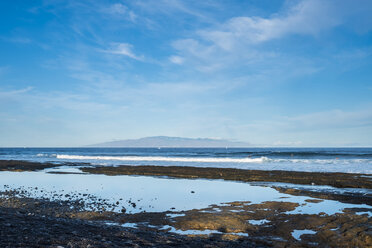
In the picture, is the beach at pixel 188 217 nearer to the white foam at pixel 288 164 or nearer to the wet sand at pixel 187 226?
the wet sand at pixel 187 226

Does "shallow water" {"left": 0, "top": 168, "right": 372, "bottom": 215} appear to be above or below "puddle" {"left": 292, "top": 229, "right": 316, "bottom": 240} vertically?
below

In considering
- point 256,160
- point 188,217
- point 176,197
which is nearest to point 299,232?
point 188,217

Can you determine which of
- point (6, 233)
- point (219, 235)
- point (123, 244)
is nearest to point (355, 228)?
point (219, 235)

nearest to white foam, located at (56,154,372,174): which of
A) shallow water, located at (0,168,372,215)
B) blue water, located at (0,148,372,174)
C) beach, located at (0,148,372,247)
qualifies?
blue water, located at (0,148,372,174)

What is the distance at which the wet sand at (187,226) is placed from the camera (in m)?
8.08

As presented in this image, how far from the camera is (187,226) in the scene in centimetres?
1134

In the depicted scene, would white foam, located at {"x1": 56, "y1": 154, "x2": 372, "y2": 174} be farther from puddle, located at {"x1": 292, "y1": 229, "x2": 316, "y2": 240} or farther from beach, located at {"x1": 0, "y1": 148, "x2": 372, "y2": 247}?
puddle, located at {"x1": 292, "y1": 229, "x2": 316, "y2": 240}

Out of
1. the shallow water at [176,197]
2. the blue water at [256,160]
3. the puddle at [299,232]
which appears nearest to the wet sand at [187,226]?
the puddle at [299,232]

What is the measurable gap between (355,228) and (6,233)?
431 inches

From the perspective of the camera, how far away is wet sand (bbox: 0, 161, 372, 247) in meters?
8.08

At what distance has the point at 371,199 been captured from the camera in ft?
53.9

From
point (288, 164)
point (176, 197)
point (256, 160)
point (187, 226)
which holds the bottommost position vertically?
point (256, 160)

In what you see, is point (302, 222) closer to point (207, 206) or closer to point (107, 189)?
point (207, 206)

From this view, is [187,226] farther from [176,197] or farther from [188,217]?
[176,197]
